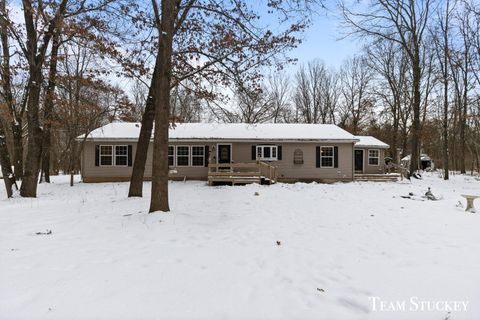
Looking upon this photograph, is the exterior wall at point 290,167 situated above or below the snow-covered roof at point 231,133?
below

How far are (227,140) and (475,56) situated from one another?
17.6m

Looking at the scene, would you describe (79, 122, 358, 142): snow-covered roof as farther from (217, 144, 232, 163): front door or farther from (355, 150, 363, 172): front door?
(355, 150, 363, 172): front door

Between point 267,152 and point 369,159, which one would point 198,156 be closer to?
point 267,152

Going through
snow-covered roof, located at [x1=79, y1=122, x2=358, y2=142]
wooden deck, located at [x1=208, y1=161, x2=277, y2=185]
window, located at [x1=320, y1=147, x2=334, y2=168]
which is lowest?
wooden deck, located at [x1=208, y1=161, x2=277, y2=185]

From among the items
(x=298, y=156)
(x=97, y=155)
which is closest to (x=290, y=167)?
(x=298, y=156)

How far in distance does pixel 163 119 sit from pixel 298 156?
494 inches

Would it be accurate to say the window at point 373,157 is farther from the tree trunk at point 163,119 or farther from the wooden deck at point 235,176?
the tree trunk at point 163,119

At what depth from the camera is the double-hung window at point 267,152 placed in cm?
1773

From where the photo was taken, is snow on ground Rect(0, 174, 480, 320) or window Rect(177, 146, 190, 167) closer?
snow on ground Rect(0, 174, 480, 320)

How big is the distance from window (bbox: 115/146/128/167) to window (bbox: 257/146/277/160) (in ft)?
27.5

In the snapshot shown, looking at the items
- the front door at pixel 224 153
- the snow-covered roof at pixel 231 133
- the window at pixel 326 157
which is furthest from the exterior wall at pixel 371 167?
the front door at pixel 224 153

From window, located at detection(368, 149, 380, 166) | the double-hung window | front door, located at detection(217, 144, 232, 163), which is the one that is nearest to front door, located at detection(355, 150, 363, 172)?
window, located at detection(368, 149, 380, 166)

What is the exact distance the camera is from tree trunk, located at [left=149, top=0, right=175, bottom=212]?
6648mm

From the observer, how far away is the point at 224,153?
17750 mm
